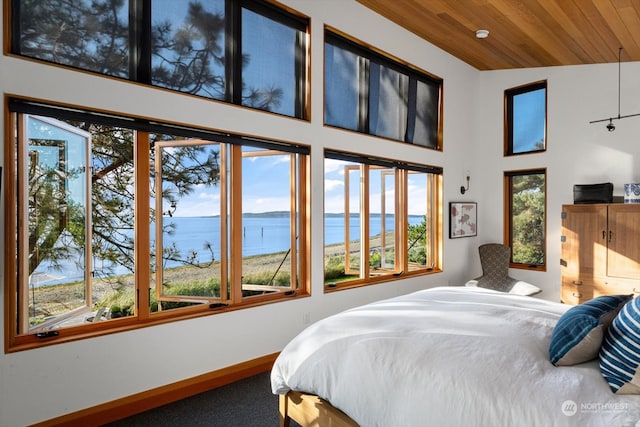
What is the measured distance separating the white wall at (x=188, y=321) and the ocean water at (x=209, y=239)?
27 cm

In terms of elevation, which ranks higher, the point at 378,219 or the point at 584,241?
A: the point at 378,219

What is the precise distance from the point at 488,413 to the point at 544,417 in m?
0.19

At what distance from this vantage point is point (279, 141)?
3.76 m

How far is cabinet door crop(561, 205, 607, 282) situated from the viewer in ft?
14.8

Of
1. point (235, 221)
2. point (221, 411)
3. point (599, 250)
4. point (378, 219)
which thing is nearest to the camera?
point (221, 411)

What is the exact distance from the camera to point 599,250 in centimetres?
453

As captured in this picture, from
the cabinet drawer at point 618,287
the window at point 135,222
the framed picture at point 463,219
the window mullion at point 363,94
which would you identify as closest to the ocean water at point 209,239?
the window at point 135,222

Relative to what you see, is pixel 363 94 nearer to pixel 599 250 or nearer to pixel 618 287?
pixel 599 250

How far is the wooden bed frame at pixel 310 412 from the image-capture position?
2.02m

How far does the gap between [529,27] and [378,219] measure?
8.43 feet

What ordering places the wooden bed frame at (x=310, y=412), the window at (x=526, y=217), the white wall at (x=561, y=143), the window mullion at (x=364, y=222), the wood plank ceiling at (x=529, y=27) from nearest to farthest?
the wooden bed frame at (x=310, y=412) → the wood plank ceiling at (x=529, y=27) → the window mullion at (x=364, y=222) → the white wall at (x=561, y=143) → the window at (x=526, y=217)

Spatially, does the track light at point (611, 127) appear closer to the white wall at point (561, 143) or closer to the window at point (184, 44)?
the white wall at point (561, 143)

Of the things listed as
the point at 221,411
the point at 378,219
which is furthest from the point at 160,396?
the point at 378,219

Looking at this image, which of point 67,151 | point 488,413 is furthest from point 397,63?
point 488,413
